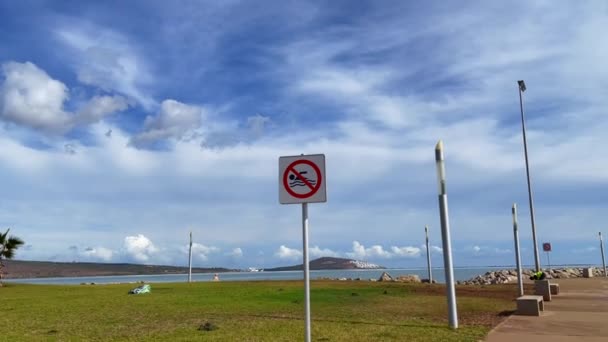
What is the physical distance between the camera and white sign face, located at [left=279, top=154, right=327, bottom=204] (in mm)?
7762

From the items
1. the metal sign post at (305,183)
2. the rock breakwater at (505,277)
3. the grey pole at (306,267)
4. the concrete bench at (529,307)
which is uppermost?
the metal sign post at (305,183)

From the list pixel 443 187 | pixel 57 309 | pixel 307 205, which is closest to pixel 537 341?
A: pixel 443 187

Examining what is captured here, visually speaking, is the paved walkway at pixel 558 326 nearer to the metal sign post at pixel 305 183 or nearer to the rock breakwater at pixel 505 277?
the metal sign post at pixel 305 183

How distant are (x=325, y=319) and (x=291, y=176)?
9.69 meters

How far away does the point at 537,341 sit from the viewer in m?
10.9

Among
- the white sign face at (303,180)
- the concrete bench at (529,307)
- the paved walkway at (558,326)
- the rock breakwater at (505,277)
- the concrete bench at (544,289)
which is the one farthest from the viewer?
the rock breakwater at (505,277)

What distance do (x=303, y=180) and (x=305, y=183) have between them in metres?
0.06

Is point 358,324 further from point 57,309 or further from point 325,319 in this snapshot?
point 57,309

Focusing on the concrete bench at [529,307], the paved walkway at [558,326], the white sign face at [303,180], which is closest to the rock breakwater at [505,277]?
the paved walkway at [558,326]

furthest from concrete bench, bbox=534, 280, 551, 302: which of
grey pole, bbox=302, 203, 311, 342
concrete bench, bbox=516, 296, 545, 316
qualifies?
grey pole, bbox=302, 203, 311, 342

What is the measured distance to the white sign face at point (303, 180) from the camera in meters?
7.76

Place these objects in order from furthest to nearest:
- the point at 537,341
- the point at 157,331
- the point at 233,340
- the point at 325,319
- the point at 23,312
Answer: the point at 23,312, the point at 325,319, the point at 157,331, the point at 233,340, the point at 537,341

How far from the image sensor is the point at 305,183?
25.6 feet

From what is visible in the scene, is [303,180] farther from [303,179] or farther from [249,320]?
[249,320]
